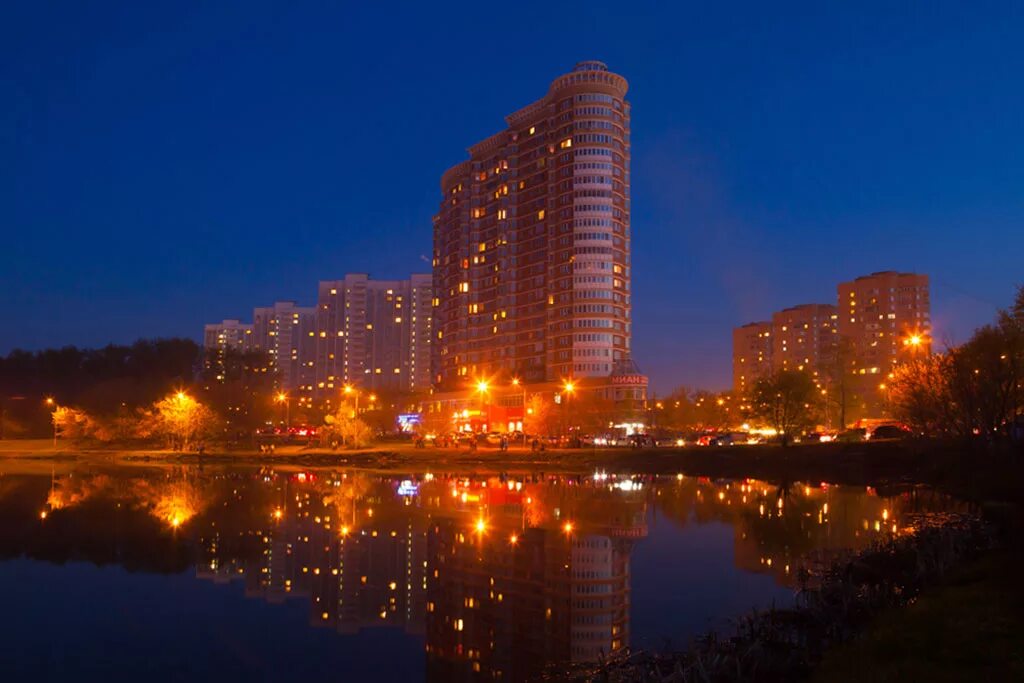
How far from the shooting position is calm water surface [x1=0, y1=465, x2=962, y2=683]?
16719 millimetres

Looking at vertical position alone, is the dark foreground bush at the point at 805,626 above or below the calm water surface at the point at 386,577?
above

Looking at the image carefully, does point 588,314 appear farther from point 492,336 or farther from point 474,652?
point 474,652

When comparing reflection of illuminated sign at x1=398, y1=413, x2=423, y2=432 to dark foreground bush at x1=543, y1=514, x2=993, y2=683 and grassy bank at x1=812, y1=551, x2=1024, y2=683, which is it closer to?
dark foreground bush at x1=543, y1=514, x2=993, y2=683

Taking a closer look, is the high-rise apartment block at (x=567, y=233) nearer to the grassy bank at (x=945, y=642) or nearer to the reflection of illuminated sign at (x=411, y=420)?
the reflection of illuminated sign at (x=411, y=420)

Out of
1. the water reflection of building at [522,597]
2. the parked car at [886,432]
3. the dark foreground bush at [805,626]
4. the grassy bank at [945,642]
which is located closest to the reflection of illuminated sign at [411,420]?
the parked car at [886,432]

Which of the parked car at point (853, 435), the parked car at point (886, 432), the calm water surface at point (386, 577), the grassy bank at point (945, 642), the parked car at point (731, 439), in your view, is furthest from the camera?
the parked car at point (731, 439)

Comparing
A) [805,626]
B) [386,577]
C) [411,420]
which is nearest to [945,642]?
[805,626]

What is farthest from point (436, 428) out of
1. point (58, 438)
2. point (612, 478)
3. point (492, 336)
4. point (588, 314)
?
point (612, 478)

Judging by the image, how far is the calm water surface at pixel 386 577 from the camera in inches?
658

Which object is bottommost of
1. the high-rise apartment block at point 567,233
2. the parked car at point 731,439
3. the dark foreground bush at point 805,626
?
the dark foreground bush at point 805,626

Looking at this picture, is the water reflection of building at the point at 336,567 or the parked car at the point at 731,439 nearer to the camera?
the water reflection of building at the point at 336,567

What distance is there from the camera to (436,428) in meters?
195

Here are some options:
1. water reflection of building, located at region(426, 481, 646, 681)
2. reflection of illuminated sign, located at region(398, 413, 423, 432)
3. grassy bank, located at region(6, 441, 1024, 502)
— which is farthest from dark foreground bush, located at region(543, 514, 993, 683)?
reflection of illuminated sign, located at region(398, 413, 423, 432)

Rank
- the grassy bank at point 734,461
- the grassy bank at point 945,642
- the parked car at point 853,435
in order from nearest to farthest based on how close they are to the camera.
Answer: the grassy bank at point 945,642
the grassy bank at point 734,461
the parked car at point 853,435
